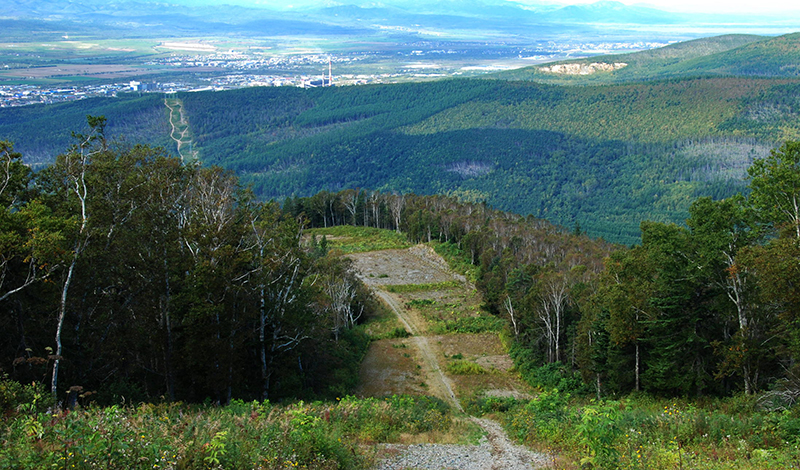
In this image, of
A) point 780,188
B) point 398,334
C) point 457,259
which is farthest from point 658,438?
point 457,259

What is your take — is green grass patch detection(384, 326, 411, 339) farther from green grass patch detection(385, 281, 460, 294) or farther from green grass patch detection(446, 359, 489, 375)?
green grass patch detection(385, 281, 460, 294)

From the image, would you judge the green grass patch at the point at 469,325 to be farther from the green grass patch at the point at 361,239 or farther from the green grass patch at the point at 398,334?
the green grass patch at the point at 361,239

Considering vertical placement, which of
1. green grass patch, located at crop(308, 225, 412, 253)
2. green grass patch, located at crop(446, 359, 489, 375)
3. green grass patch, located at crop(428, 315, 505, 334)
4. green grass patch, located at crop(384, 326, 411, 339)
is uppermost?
green grass patch, located at crop(446, 359, 489, 375)

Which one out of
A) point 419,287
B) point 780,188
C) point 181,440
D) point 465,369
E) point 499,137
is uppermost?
point 780,188

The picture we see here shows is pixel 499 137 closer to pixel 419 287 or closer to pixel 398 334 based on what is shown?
pixel 419 287

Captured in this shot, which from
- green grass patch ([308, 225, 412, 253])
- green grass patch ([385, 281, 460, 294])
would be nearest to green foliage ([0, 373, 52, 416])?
green grass patch ([385, 281, 460, 294])
